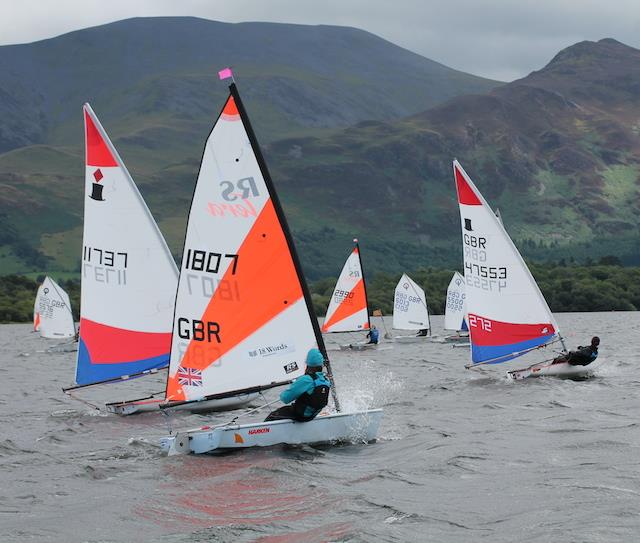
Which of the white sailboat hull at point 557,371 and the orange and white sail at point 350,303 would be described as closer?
the white sailboat hull at point 557,371

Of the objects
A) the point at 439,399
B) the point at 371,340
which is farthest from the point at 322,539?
the point at 371,340

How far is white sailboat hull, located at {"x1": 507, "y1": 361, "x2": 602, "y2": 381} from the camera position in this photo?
31938mm

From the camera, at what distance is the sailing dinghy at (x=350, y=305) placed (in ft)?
190

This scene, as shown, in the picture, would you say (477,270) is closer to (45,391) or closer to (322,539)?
(45,391)

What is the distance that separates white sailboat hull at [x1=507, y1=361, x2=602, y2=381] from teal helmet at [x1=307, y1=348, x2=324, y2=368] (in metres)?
15.4

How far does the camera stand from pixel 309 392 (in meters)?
18.2

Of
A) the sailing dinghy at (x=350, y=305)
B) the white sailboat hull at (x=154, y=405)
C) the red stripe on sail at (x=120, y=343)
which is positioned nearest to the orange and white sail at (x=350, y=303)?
the sailing dinghy at (x=350, y=305)

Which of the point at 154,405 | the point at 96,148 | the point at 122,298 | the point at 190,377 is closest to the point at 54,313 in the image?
the point at 122,298

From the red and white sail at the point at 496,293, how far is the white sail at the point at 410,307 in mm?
31244

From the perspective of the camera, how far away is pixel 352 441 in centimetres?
1984

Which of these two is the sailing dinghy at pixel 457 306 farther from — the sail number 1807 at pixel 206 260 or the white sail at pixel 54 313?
the sail number 1807 at pixel 206 260

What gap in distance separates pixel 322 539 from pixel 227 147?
8.09m

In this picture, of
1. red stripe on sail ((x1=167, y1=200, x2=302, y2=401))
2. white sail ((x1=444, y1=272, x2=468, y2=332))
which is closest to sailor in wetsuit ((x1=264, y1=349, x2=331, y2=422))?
red stripe on sail ((x1=167, y1=200, x2=302, y2=401))

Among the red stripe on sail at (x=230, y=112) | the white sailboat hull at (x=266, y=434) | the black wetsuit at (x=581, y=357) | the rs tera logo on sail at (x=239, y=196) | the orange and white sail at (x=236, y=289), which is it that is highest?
the red stripe on sail at (x=230, y=112)
